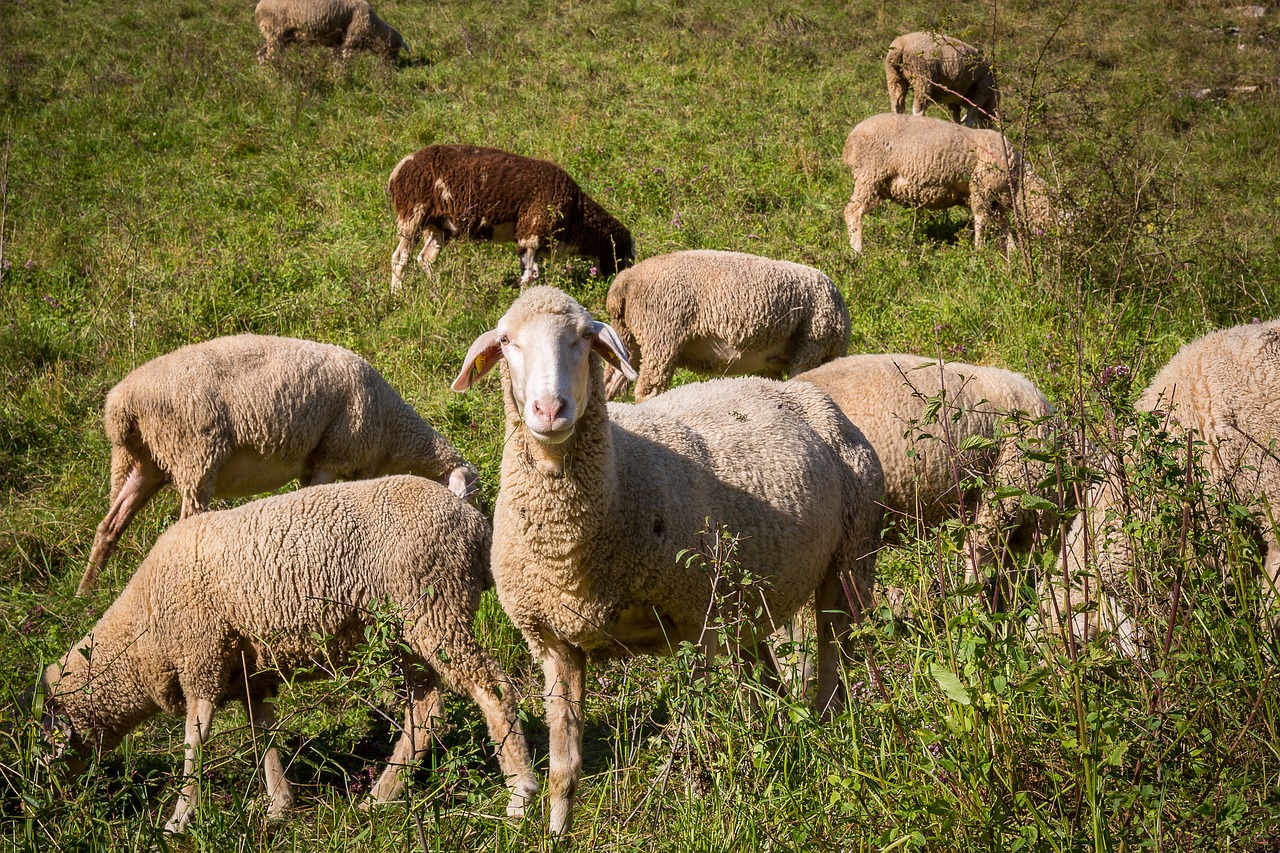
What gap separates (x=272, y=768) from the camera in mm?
4336

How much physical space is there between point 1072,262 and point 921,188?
2.75m

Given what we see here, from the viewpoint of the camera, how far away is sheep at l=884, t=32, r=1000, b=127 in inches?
558

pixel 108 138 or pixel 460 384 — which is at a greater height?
pixel 108 138

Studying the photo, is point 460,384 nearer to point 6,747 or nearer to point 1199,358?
Result: point 6,747

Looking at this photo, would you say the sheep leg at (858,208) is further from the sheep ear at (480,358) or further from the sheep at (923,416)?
the sheep ear at (480,358)

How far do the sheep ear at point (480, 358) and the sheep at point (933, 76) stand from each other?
11510mm

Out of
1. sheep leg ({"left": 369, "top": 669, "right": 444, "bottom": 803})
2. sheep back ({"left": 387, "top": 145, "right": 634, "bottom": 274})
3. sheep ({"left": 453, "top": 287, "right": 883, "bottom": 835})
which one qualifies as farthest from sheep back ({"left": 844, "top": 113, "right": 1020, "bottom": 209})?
sheep leg ({"left": 369, "top": 669, "right": 444, "bottom": 803})

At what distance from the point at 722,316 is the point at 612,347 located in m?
4.00

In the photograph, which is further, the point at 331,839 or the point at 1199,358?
the point at 1199,358

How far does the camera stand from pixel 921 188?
408 inches

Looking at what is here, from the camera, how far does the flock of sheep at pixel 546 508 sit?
339cm

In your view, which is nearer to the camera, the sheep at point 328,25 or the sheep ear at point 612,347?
the sheep ear at point 612,347

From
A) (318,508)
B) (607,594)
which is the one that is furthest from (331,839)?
(318,508)

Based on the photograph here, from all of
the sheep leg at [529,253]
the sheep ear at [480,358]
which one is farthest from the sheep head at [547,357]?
the sheep leg at [529,253]
